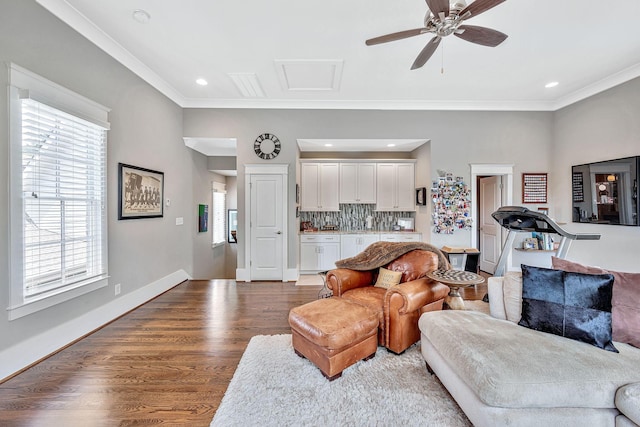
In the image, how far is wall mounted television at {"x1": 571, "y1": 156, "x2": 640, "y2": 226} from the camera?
128 inches

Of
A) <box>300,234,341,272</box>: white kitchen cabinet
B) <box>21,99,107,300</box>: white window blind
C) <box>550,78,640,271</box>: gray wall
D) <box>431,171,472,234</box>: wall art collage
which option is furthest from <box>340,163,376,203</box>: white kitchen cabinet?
<box>21,99,107,300</box>: white window blind

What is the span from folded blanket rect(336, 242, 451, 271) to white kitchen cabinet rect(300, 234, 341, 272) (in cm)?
192

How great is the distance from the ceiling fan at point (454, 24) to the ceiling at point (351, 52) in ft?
1.52

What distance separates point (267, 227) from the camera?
450 centimetres

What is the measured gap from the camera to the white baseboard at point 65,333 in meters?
1.95

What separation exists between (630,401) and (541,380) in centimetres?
35

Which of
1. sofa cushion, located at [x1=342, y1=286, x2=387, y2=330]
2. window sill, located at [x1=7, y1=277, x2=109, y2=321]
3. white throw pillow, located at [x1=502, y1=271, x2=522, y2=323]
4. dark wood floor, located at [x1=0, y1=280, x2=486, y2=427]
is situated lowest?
dark wood floor, located at [x1=0, y1=280, x2=486, y2=427]

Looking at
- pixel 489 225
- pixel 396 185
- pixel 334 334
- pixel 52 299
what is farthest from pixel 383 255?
pixel 489 225

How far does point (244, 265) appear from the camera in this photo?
447 cm

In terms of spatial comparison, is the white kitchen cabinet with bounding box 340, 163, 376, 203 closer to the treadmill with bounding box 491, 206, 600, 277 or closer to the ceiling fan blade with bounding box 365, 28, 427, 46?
the treadmill with bounding box 491, 206, 600, 277

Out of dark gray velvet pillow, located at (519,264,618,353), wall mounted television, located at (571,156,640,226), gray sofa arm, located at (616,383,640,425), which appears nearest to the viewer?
gray sofa arm, located at (616,383,640,425)

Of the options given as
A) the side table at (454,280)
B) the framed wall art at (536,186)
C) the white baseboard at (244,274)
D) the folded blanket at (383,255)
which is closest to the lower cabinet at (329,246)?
the white baseboard at (244,274)

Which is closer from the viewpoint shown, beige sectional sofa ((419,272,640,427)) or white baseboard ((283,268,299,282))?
beige sectional sofa ((419,272,640,427))

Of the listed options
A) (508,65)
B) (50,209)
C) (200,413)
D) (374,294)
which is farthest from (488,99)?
(50,209)
